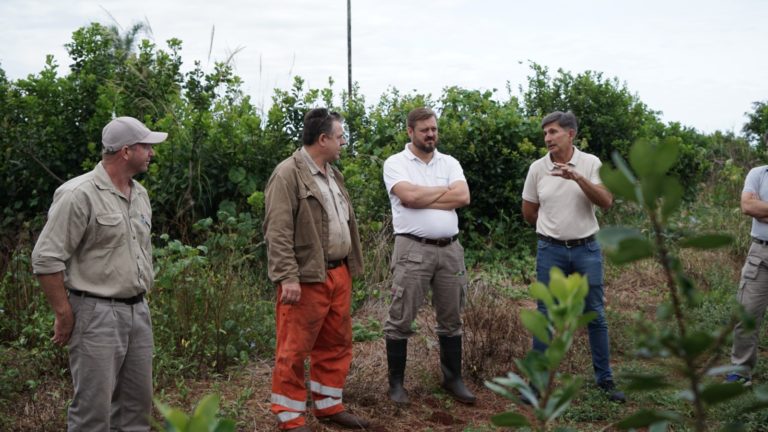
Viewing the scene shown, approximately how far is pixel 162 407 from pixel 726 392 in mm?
655

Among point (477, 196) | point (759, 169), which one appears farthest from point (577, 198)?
point (477, 196)

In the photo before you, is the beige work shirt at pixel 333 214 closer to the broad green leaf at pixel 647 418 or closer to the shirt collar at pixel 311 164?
the shirt collar at pixel 311 164

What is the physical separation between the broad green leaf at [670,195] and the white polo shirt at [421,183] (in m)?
4.88

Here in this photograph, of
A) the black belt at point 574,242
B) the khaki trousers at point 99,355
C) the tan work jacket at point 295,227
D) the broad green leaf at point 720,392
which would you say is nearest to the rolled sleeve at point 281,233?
the tan work jacket at point 295,227

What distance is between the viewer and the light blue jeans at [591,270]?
228 inches

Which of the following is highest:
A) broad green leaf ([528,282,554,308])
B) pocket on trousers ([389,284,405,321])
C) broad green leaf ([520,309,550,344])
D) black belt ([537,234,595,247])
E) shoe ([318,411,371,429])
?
broad green leaf ([528,282,554,308])

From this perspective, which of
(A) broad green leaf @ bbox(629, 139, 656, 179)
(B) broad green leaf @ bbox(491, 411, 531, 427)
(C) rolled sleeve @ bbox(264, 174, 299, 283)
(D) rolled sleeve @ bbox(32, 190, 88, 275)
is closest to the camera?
(A) broad green leaf @ bbox(629, 139, 656, 179)

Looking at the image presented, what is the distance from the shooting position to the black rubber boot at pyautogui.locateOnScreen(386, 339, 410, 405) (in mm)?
5883

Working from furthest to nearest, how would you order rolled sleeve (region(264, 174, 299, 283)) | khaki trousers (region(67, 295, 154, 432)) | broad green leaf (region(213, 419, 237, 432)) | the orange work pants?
1. the orange work pants
2. rolled sleeve (region(264, 174, 299, 283))
3. khaki trousers (region(67, 295, 154, 432))
4. broad green leaf (region(213, 419, 237, 432))

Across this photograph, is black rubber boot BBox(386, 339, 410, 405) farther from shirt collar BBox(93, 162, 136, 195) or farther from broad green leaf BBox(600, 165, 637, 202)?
broad green leaf BBox(600, 165, 637, 202)

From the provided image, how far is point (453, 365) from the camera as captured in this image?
19.9 feet

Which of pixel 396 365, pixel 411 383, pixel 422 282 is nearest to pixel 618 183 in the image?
pixel 422 282

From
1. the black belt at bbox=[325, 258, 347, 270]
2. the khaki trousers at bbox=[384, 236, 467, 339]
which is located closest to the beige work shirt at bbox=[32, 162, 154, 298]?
the black belt at bbox=[325, 258, 347, 270]

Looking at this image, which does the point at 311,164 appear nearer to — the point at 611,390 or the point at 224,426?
the point at 611,390
